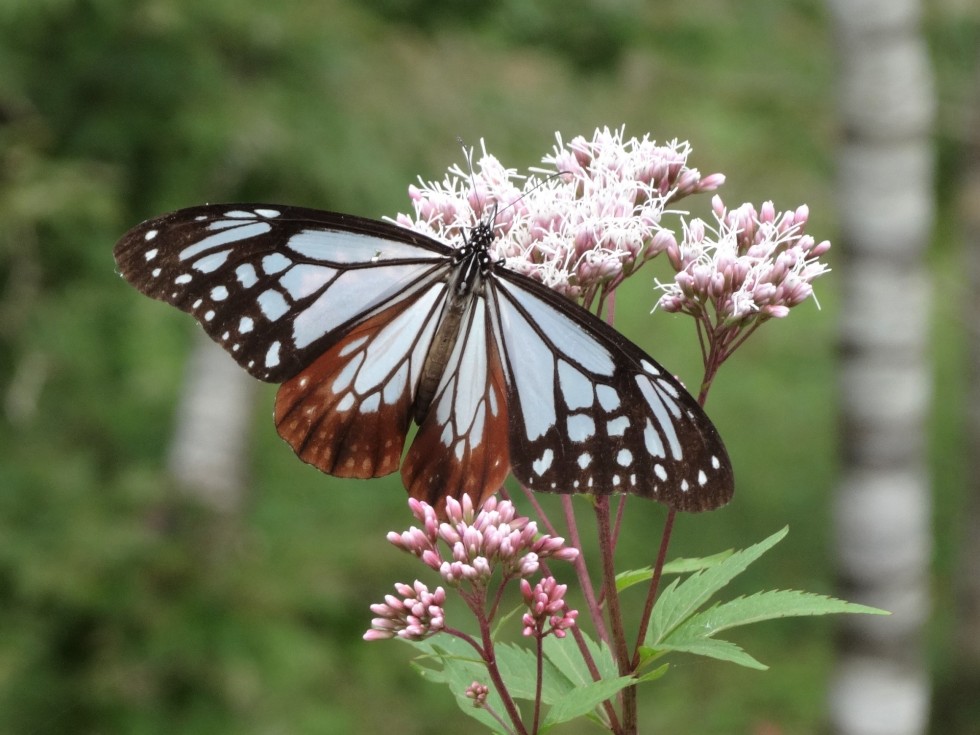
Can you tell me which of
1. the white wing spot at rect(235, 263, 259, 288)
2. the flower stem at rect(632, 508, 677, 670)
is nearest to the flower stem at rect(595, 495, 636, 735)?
the flower stem at rect(632, 508, 677, 670)

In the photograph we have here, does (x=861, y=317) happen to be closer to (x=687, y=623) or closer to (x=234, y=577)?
(x=234, y=577)

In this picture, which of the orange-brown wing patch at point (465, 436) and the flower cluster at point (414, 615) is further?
the orange-brown wing patch at point (465, 436)

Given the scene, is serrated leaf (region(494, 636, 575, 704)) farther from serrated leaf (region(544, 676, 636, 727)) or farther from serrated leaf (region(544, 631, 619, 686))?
serrated leaf (region(544, 676, 636, 727))

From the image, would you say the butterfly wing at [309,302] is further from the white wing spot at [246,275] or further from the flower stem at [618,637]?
the flower stem at [618,637]

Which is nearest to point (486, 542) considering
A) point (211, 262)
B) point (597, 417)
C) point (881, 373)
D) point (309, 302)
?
point (597, 417)

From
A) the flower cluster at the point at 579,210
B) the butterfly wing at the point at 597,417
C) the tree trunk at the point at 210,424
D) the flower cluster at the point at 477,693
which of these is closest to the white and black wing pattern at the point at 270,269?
the flower cluster at the point at 579,210

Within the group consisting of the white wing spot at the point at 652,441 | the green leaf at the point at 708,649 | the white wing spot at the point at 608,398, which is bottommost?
the green leaf at the point at 708,649

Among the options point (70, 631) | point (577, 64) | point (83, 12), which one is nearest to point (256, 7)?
point (83, 12)
